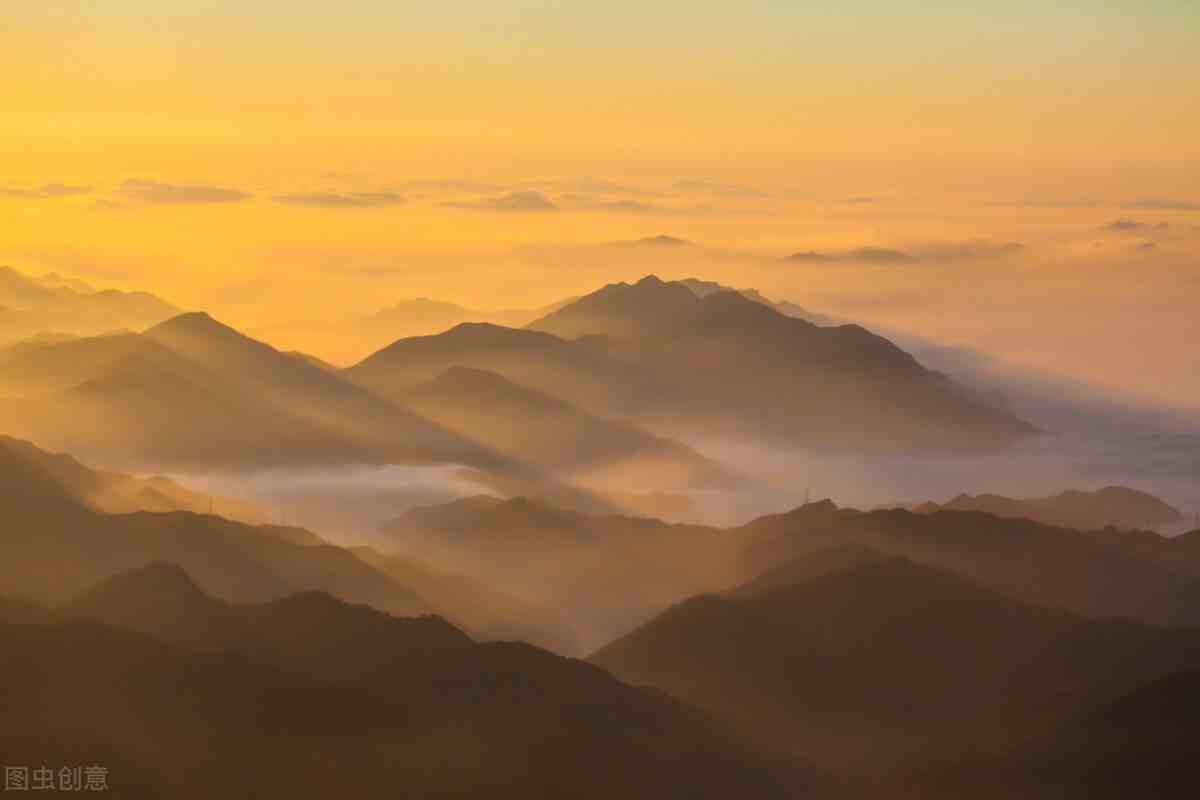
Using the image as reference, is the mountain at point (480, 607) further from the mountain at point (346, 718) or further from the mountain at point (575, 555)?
the mountain at point (346, 718)

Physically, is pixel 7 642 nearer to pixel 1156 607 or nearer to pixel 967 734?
pixel 967 734

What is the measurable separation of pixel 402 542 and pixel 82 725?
76857 millimetres

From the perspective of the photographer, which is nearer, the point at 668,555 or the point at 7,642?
the point at 7,642

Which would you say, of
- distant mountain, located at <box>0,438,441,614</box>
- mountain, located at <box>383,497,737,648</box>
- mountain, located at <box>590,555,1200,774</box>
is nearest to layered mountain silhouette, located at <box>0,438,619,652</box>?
distant mountain, located at <box>0,438,441,614</box>

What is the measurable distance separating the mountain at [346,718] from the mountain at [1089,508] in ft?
297

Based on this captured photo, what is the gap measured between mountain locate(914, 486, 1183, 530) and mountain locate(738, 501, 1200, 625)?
3159 centimetres

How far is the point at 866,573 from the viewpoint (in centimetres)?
11225

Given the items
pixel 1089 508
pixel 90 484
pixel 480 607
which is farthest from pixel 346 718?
pixel 1089 508

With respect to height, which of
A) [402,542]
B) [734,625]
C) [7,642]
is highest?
[7,642]

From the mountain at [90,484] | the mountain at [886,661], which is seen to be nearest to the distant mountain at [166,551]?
the mountain at [90,484]

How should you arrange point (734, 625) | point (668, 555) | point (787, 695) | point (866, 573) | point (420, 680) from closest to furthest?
point (420, 680), point (787, 695), point (734, 625), point (866, 573), point (668, 555)

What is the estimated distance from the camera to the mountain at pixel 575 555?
12962 centimetres

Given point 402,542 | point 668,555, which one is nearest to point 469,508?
point 402,542

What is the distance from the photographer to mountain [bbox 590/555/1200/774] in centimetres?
9094
